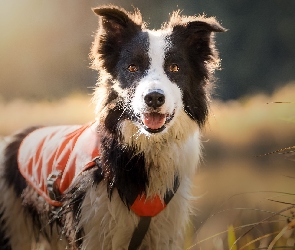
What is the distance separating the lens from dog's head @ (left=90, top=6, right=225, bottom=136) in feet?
6.50

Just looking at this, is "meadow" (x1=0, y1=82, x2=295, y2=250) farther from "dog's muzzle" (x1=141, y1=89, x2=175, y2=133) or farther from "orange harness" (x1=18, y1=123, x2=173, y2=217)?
"dog's muzzle" (x1=141, y1=89, x2=175, y2=133)

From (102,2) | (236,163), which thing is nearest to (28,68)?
(102,2)

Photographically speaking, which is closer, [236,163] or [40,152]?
[40,152]

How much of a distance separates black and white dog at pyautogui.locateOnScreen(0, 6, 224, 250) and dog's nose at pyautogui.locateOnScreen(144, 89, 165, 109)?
6 centimetres

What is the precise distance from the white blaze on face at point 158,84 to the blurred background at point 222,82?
0.64 meters

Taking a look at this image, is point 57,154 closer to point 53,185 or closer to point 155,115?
point 53,185

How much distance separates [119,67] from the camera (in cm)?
215

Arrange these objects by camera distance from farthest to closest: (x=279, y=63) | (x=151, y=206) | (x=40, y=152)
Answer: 1. (x=279, y=63)
2. (x=40, y=152)
3. (x=151, y=206)

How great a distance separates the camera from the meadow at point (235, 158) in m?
2.74

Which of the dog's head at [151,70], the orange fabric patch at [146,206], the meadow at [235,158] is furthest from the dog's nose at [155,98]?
the meadow at [235,158]

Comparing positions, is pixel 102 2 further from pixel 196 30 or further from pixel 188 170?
pixel 188 170

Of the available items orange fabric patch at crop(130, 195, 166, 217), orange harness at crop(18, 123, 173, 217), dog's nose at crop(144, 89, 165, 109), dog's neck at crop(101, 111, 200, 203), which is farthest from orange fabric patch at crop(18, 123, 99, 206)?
dog's nose at crop(144, 89, 165, 109)

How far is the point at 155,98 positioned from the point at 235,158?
1.06 metres

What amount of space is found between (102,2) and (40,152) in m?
0.96
